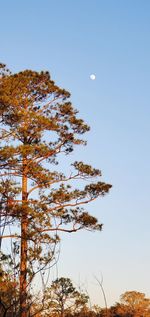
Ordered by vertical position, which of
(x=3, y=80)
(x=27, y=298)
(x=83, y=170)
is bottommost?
(x=27, y=298)

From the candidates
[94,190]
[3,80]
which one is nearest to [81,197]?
[94,190]

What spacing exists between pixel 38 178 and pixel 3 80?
4449 mm

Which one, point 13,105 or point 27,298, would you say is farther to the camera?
point 13,105

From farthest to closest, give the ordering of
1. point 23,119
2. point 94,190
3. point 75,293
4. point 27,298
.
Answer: point 75,293
point 94,190
point 23,119
point 27,298

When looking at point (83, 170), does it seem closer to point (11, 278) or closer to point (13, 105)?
point (13, 105)

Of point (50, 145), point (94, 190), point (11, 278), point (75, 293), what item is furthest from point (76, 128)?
point (75, 293)

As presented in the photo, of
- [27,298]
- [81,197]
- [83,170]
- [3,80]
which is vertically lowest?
[27,298]

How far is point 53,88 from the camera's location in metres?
20.5

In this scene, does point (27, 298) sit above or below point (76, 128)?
below

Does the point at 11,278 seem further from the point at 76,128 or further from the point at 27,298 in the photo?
the point at 76,128

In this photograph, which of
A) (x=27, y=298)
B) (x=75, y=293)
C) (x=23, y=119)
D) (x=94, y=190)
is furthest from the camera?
(x=75, y=293)

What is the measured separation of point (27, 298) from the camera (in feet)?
13.1

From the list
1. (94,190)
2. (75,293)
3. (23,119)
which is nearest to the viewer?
(23,119)

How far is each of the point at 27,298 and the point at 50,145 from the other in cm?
1616
